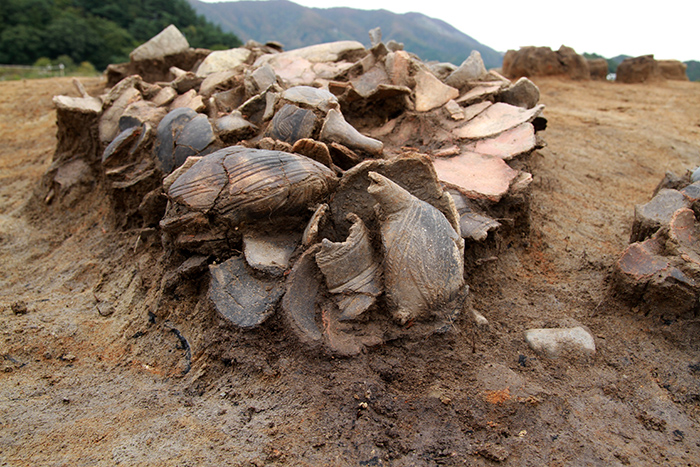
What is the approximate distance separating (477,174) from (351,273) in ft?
4.49

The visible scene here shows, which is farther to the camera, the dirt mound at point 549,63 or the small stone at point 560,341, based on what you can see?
the dirt mound at point 549,63

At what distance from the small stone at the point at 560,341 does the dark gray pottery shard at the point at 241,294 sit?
50.1 inches

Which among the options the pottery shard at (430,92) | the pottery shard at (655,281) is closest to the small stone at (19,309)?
the pottery shard at (430,92)

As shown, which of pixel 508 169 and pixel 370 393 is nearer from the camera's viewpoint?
pixel 370 393

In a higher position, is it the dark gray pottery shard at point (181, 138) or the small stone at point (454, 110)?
the small stone at point (454, 110)

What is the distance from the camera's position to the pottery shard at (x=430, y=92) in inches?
139

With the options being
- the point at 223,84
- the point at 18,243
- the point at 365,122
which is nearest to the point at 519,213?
the point at 365,122

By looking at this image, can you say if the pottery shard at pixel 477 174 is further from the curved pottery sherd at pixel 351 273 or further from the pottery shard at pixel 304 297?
the pottery shard at pixel 304 297

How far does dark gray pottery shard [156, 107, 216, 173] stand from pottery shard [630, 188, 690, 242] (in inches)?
108

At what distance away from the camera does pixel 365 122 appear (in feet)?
11.4

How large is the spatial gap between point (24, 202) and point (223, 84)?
223cm

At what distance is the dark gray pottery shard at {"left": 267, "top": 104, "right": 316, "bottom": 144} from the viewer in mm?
2719

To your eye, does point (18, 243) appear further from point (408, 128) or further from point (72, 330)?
point (408, 128)

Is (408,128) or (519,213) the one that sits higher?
(408,128)
